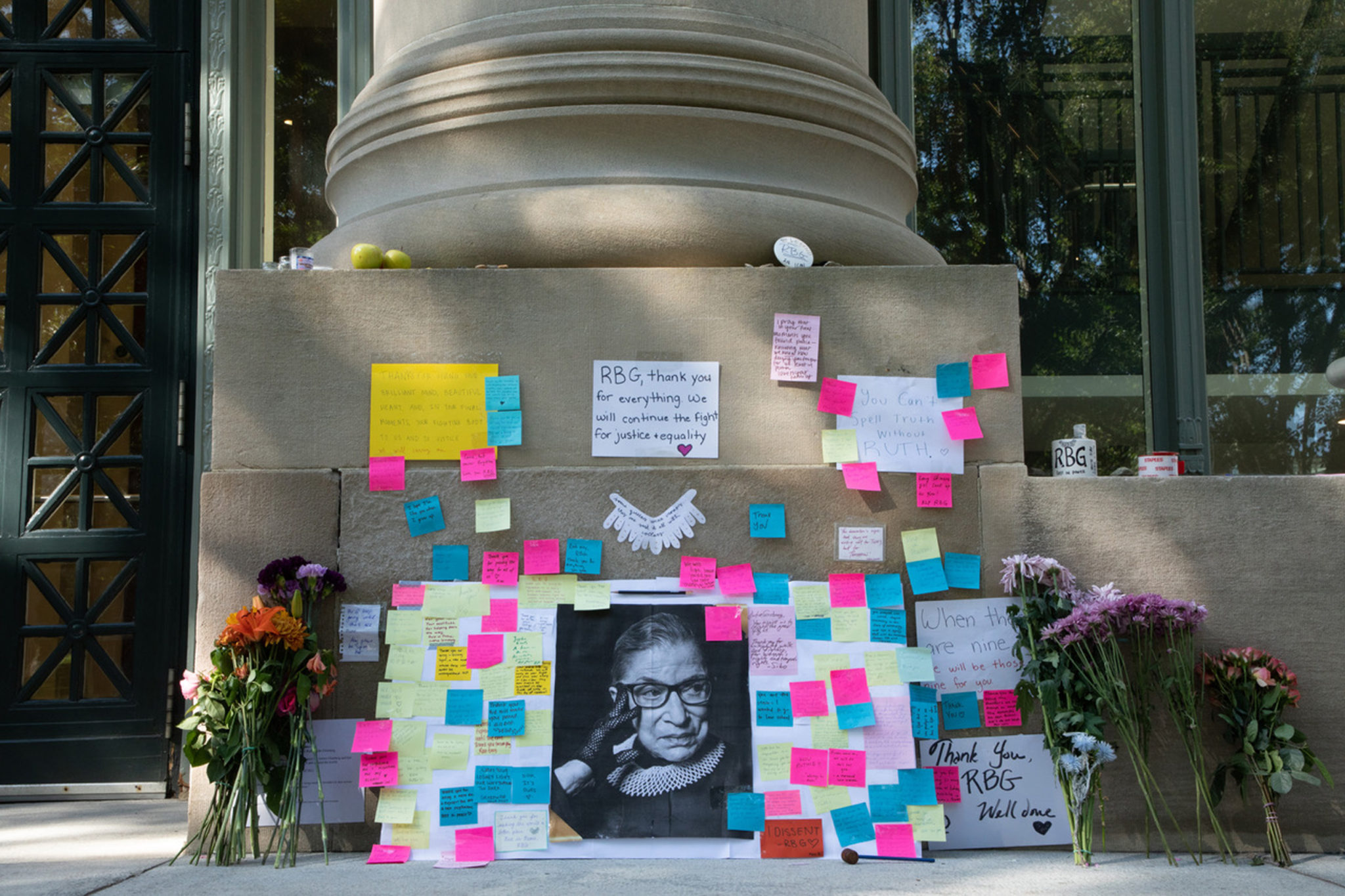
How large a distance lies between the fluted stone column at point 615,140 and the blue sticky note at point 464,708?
154cm

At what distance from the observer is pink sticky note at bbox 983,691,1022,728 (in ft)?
12.1

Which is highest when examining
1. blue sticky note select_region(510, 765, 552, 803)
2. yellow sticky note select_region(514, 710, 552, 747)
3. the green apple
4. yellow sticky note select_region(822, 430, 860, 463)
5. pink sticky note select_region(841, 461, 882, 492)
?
the green apple

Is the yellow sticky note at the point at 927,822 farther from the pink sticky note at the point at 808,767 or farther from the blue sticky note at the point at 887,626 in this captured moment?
the blue sticky note at the point at 887,626

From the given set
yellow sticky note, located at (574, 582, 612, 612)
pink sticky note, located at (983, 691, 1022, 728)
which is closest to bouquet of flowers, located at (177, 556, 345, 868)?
yellow sticky note, located at (574, 582, 612, 612)

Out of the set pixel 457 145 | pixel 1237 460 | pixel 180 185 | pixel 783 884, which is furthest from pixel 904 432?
pixel 180 185

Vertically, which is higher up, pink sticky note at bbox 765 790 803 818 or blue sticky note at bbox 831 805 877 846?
pink sticky note at bbox 765 790 803 818

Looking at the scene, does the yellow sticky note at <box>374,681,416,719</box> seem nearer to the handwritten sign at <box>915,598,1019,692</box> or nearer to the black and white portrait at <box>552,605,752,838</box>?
the black and white portrait at <box>552,605,752,838</box>

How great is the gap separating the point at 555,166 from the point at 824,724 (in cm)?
224

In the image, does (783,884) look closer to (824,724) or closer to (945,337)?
(824,724)

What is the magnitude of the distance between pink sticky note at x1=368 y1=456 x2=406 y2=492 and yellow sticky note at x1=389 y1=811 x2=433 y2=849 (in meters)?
1.07

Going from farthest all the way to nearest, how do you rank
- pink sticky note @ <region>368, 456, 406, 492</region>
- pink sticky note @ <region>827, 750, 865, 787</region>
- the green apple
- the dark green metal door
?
the dark green metal door, the green apple, pink sticky note @ <region>368, 456, 406, 492</region>, pink sticky note @ <region>827, 750, 865, 787</region>

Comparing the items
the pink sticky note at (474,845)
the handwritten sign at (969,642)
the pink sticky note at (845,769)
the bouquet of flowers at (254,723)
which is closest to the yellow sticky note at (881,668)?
the handwritten sign at (969,642)

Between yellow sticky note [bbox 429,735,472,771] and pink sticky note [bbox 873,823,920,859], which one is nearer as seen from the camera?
pink sticky note [bbox 873,823,920,859]

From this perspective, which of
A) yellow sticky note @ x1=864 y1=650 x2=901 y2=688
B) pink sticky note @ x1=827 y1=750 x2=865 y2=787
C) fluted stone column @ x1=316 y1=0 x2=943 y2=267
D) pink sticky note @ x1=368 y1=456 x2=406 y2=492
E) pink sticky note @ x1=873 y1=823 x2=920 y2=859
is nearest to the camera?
pink sticky note @ x1=873 y1=823 x2=920 y2=859
